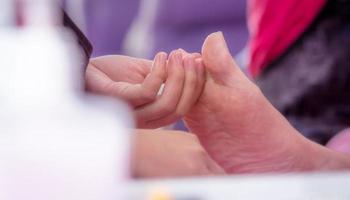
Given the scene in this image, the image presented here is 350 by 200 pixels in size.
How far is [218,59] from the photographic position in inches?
21.3

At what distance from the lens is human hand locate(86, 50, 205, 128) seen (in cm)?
52

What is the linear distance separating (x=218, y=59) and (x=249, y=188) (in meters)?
0.11

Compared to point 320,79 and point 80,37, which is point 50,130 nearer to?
point 80,37

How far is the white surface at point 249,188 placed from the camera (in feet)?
1.54

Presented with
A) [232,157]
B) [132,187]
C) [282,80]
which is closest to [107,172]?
[132,187]

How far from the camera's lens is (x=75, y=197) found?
0.46 m

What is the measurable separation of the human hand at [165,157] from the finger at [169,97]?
0.01 meters

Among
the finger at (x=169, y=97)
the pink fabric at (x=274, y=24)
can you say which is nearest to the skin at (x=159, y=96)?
the finger at (x=169, y=97)

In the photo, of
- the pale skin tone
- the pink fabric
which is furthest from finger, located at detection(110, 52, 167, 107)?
the pink fabric

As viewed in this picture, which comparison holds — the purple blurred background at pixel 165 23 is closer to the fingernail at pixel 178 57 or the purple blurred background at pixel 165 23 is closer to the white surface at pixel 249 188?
the fingernail at pixel 178 57

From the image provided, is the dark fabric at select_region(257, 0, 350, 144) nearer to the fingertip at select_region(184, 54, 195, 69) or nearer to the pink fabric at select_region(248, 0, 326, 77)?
the pink fabric at select_region(248, 0, 326, 77)

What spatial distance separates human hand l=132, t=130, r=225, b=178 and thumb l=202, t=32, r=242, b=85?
61 millimetres

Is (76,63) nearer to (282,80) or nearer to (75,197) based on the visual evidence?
(75,197)

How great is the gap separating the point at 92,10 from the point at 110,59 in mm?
44
